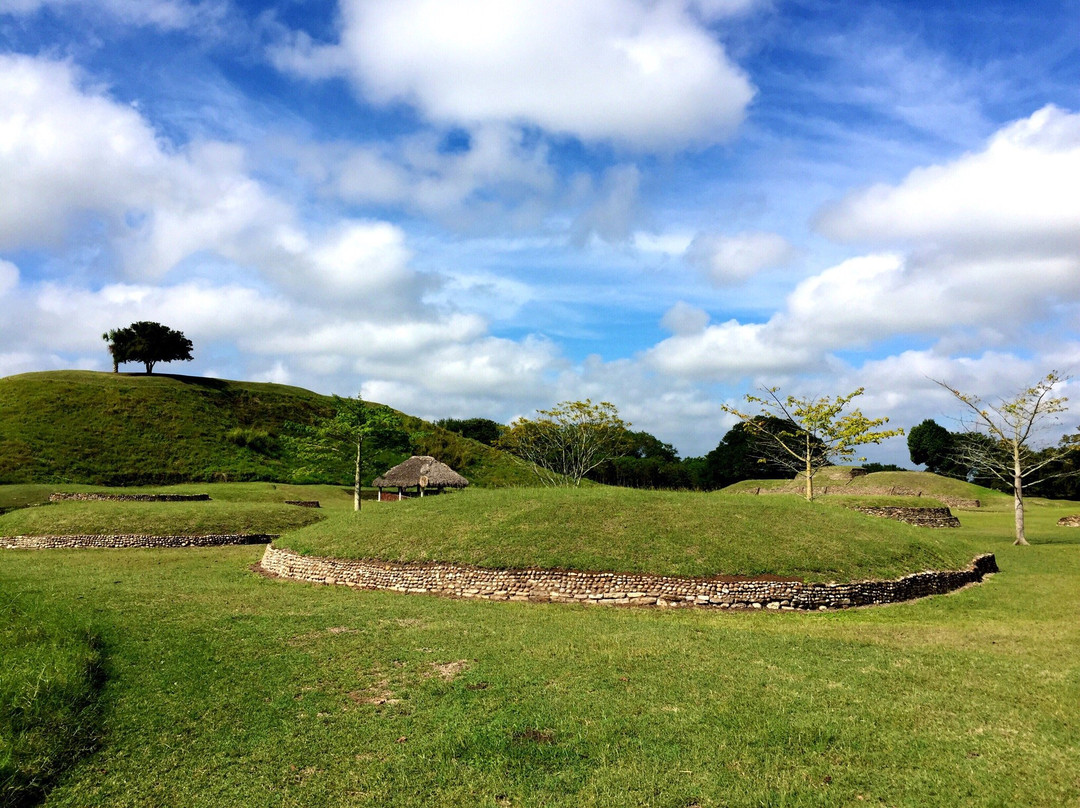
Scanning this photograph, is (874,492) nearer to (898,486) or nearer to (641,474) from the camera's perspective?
(898,486)

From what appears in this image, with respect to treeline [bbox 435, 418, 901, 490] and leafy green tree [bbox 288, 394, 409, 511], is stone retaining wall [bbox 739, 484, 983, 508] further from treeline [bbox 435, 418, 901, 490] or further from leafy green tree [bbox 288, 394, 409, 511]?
leafy green tree [bbox 288, 394, 409, 511]

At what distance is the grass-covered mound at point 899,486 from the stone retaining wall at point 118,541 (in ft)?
133

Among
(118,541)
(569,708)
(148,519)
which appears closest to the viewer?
(569,708)

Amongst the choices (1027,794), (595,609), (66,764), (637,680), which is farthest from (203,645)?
(1027,794)

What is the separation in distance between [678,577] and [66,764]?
12.9 meters

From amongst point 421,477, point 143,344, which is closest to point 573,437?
point 421,477

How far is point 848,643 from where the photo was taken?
12133 mm

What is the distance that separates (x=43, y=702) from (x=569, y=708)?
6521 millimetres

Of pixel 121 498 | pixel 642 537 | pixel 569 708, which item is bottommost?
pixel 569 708

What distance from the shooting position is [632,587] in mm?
16219

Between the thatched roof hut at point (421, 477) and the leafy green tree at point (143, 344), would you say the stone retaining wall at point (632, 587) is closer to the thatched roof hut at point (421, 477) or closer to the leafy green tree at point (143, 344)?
the thatched roof hut at point (421, 477)

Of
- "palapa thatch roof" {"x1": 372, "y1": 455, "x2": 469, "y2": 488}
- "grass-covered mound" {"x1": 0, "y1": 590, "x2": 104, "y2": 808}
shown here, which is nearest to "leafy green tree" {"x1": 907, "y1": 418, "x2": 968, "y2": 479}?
"palapa thatch roof" {"x1": 372, "y1": 455, "x2": 469, "y2": 488}

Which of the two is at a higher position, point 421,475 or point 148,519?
point 421,475

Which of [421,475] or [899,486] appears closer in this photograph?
[421,475]
